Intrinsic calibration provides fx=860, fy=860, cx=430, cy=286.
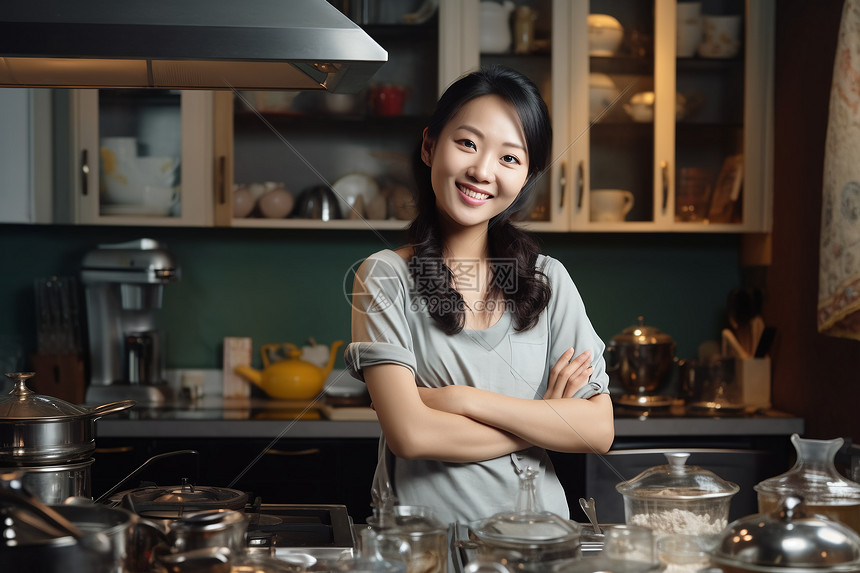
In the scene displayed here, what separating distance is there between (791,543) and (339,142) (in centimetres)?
231

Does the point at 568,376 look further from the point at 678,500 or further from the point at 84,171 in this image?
the point at 84,171

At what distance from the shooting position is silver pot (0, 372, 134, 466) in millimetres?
1142

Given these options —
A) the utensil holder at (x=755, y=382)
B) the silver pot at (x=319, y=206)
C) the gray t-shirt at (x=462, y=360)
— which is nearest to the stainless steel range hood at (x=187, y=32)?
the gray t-shirt at (x=462, y=360)

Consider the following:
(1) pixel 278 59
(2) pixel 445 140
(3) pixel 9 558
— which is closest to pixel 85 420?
(3) pixel 9 558

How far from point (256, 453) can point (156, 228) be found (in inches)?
39.0

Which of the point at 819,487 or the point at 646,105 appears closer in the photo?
the point at 819,487

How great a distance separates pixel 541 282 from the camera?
1539mm

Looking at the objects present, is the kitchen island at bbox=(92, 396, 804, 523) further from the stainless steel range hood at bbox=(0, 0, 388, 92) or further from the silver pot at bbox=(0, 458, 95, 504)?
the stainless steel range hood at bbox=(0, 0, 388, 92)

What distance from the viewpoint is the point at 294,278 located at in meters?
3.15

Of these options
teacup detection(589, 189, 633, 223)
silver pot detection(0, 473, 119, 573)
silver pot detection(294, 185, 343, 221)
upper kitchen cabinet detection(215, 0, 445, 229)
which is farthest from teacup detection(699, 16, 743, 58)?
silver pot detection(0, 473, 119, 573)

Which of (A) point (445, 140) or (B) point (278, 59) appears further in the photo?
(A) point (445, 140)

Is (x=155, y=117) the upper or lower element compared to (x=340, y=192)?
upper

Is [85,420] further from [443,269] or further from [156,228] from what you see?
[156,228]

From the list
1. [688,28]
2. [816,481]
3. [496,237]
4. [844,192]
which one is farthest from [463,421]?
[688,28]
